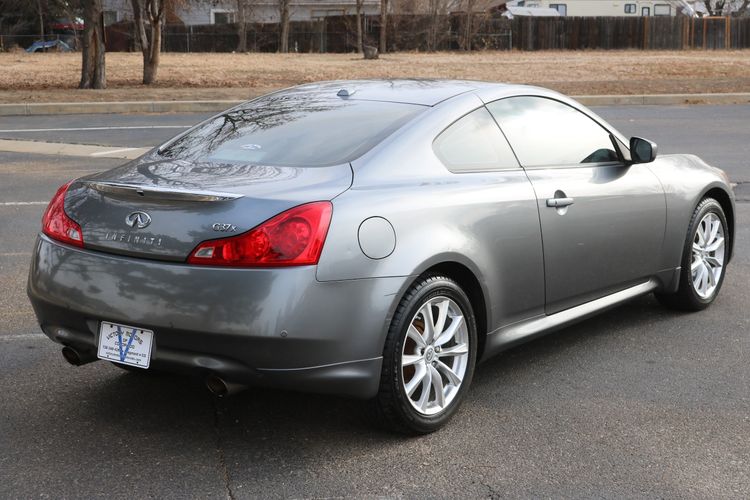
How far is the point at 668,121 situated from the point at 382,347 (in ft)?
50.6

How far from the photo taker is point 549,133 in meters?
5.30

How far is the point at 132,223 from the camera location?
402 centimetres

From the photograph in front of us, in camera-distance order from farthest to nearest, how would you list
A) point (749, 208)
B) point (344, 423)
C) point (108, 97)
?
point (108, 97)
point (749, 208)
point (344, 423)

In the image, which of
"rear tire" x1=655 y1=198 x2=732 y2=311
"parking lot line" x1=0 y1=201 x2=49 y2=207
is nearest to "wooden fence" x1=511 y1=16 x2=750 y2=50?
"parking lot line" x1=0 y1=201 x2=49 y2=207

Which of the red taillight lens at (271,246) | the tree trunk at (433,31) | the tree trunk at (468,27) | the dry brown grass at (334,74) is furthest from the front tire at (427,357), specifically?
the tree trunk at (468,27)

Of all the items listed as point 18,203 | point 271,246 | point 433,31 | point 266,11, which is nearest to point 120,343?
point 271,246

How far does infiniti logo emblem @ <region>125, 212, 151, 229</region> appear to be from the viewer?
4.00m

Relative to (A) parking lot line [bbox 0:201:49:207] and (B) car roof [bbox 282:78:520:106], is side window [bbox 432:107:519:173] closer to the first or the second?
(B) car roof [bbox 282:78:520:106]

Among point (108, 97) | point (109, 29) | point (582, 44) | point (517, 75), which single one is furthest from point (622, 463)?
point (109, 29)

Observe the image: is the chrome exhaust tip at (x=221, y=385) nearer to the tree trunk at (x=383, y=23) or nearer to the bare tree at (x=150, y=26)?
the bare tree at (x=150, y=26)

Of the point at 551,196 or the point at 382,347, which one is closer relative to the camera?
the point at 382,347

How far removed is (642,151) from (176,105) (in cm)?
1632

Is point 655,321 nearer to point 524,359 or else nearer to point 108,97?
point 524,359

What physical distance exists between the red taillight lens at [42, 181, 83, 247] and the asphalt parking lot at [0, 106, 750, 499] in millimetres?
819
